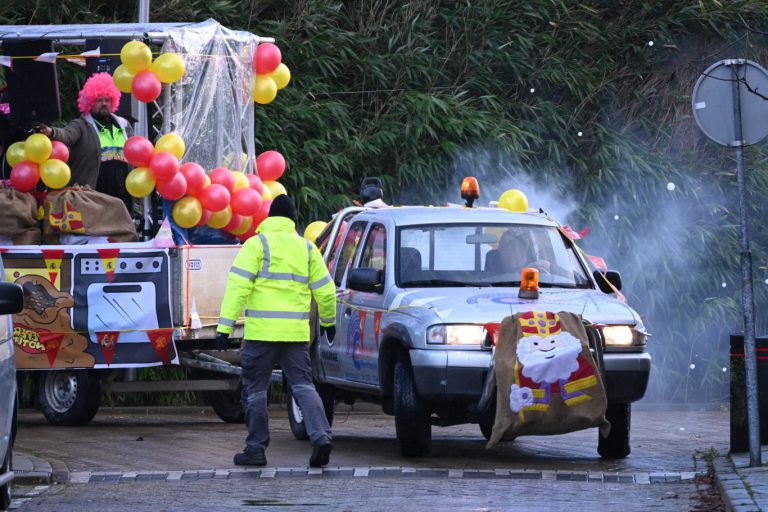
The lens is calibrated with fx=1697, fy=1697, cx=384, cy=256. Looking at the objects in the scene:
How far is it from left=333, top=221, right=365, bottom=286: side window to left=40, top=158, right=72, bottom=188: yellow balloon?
8.43 ft

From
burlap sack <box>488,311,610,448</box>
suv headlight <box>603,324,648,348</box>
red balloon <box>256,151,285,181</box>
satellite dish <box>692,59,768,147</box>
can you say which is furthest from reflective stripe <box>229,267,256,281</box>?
red balloon <box>256,151,285,181</box>

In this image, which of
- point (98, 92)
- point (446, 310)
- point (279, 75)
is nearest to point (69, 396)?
point (98, 92)

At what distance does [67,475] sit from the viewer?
11.0 meters

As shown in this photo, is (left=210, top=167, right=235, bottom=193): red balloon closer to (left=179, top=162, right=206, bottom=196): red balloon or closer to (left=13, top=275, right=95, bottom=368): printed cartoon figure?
(left=179, top=162, right=206, bottom=196): red balloon

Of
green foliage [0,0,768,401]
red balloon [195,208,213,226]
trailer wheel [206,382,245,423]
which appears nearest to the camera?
red balloon [195,208,213,226]

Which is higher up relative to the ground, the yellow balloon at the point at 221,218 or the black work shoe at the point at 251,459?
the yellow balloon at the point at 221,218

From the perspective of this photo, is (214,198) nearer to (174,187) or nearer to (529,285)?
(174,187)

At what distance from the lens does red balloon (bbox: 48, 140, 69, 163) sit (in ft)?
48.0

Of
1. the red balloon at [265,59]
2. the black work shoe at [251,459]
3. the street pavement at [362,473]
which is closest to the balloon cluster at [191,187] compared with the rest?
the red balloon at [265,59]

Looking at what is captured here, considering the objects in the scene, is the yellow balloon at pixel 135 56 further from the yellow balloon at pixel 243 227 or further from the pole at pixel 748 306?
the pole at pixel 748 306

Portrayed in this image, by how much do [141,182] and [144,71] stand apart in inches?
39.3

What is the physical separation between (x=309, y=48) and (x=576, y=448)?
29.1 feet

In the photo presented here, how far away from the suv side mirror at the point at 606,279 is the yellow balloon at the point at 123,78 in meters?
4.52

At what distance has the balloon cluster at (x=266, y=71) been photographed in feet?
52.5
